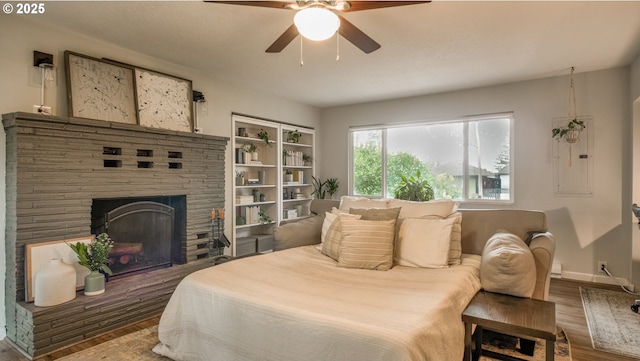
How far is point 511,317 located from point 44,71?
375cm

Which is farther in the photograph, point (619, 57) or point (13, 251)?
point (619, 57)

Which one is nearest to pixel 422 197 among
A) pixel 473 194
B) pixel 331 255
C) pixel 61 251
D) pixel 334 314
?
pixel 473 194

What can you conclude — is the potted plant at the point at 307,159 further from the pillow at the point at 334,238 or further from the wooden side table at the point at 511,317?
the wooden side table at the point at 511,317

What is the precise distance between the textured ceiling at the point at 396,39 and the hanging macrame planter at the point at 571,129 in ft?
1.08

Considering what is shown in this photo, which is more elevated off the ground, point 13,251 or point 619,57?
point 619,57

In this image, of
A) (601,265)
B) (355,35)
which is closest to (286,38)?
(355,35)

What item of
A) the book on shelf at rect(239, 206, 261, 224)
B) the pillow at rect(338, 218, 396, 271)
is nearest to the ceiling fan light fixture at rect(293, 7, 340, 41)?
the pillow at rect(338, 218, 396, 271)

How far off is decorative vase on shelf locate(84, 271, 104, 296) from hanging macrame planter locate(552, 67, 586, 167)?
199 inches

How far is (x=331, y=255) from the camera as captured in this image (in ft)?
8.86

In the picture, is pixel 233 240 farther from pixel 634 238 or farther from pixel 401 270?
pixel 634 238

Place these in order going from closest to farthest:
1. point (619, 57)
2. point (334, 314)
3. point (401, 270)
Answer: point (334, 314) < point (401, 270) < point (619, 57)

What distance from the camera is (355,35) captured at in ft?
7.36

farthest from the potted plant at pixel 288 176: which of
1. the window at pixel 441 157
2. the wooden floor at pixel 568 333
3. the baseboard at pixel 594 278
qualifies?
the baseboard at pixel 594 278

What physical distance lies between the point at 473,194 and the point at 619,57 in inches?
85.0
